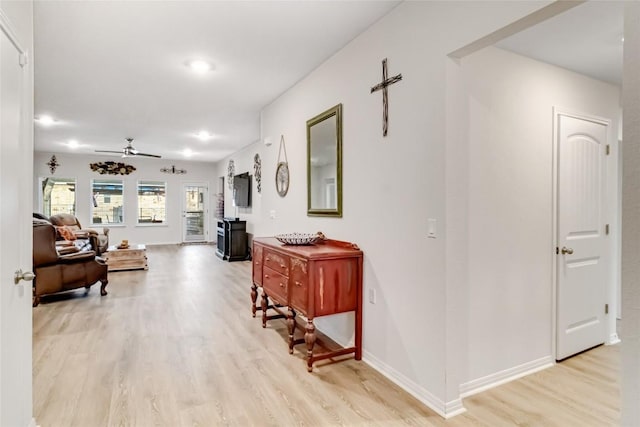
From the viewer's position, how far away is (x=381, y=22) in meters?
2.50

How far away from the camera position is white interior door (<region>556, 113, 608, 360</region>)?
272 centimetres

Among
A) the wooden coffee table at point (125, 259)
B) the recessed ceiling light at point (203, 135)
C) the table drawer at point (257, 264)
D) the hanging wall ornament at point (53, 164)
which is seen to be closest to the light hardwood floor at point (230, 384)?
the table drawer at point (257, 264)

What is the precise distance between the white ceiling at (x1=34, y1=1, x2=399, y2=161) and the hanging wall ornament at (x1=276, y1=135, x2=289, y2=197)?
70cm

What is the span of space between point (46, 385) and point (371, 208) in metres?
2.54

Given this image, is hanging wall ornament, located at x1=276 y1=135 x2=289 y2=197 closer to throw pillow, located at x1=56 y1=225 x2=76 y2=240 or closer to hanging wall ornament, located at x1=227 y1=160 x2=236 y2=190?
throw pillow, located at x1=56 y1=225 x2=76 y2=240

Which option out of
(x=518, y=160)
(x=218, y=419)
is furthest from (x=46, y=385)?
(x=518, y=160)

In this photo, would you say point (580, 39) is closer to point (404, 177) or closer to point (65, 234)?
point (404, 177)

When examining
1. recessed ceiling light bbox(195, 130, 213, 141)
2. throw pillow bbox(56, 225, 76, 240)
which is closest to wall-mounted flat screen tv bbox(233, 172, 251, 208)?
recessed ceiling light bbox(195, 130, 213, 141)

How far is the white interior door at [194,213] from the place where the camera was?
1043 cm

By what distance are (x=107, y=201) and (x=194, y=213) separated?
7.65ft

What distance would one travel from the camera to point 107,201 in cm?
950

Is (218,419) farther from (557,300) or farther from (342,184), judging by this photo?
(557,300)

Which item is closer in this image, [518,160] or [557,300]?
[518,160]
